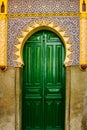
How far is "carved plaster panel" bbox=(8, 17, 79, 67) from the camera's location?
623 centimetres

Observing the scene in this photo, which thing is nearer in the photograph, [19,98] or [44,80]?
[19,98]

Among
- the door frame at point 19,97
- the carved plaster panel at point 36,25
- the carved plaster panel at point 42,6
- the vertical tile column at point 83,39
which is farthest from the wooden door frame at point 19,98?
the carved plaster panel at point 42,6

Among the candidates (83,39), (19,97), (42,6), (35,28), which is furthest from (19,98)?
(42,6)

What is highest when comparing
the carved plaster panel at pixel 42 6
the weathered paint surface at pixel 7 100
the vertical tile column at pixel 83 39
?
the carved plaster panel at pixel 42 6

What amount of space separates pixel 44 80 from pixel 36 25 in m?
1.25

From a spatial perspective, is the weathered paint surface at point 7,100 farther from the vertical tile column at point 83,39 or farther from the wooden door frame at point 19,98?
the vertical tile column at point 83,39

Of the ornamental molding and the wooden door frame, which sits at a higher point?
the ornamental molding

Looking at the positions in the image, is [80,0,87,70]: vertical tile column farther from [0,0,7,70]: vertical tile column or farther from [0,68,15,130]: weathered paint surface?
[0,0,7,70]: vertical tile column

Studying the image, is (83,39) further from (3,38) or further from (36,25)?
(3,38)

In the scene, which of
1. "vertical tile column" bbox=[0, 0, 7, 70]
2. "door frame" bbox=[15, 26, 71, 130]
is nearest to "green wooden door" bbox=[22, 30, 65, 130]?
"door frame" bbox=[15, 26, 71, 130]

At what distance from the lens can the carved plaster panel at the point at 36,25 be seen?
6230mm

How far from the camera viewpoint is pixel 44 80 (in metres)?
6.54

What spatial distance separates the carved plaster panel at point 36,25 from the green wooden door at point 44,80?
12.4 inches

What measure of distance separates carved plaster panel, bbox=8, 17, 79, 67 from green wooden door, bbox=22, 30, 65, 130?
32cm
